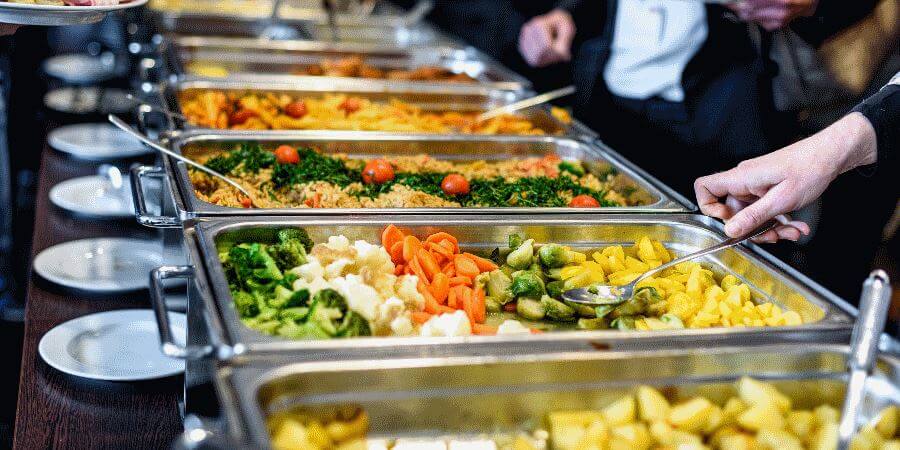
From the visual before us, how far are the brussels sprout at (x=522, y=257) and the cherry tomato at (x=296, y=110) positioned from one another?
1.59 metres

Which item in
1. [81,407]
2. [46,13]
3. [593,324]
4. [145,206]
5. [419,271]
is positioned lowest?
[81,407]

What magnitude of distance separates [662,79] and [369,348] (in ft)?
8.85

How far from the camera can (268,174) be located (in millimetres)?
2643

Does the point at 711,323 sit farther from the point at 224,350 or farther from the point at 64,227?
the point at 64,227

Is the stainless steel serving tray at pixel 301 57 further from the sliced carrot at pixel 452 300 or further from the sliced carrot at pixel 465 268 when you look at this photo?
the sliced carrot at pixel 452 300

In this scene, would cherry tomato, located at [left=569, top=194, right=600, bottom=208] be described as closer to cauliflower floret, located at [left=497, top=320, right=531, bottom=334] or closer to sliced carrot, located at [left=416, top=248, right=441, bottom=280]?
sliced carrot, located at [left=416, top=248, right=441, bottom=280]

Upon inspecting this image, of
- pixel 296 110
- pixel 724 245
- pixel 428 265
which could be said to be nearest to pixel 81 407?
pixel 428 265

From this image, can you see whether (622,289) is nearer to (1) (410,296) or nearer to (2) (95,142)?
(1) (410,296)

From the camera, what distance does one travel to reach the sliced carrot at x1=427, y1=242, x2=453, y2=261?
6.75 ft

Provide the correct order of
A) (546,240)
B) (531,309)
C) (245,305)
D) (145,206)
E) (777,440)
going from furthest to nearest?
(546,240) → (145,206) → (531,309) → (245,305) → (777,440)

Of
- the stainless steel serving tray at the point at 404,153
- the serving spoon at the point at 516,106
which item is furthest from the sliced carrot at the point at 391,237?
the serving spoon at the point at 516,106

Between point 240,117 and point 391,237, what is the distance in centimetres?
144

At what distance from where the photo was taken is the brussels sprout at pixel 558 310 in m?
1.92

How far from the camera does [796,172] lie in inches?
74.7
